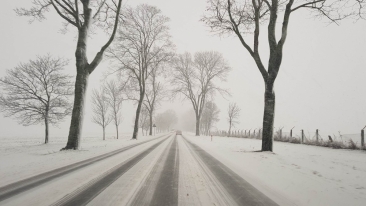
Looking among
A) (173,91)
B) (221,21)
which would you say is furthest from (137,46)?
(221,21)

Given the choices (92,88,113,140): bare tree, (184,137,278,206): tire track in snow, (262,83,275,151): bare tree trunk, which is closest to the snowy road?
(184,137,278,206): tire track in snow

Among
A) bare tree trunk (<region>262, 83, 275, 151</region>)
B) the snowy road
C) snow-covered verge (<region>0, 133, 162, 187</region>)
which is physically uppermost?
bare tree trunk (<region>262, 83, 275, 151</region>)

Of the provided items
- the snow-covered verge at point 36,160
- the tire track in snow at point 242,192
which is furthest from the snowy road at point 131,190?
the snow-covered verge at point 36,160

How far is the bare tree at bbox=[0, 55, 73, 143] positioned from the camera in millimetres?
17125

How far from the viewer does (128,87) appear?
18250 millimetres

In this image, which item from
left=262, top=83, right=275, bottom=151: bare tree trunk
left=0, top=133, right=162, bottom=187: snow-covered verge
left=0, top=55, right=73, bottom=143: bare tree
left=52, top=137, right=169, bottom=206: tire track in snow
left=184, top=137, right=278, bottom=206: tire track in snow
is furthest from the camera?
left=0, top=55, right=73, bottom=143: bare tree

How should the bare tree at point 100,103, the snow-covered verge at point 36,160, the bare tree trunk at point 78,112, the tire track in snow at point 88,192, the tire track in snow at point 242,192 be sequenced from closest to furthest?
1. the tire track in snow at point 88,192
2. the tire track in snow at point 242,192
3. the snow-covered verge at point 36,160
4. the bare tree trunk at point 78,112
5. the bare tree at point 100,103

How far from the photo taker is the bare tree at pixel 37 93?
17125mm

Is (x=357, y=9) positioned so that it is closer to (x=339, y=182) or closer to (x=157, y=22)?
(x=339, y=182)

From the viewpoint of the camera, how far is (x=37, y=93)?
18.4m

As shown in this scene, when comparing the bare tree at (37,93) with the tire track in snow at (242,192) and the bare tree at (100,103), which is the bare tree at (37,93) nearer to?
the bare tree at (100,103)

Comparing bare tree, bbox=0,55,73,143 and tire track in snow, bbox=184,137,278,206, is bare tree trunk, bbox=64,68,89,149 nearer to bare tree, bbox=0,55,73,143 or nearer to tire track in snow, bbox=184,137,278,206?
tire track in snow, bbox=184,137,278,206

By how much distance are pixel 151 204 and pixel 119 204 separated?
0.37m

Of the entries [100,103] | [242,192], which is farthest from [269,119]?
[100,103]
